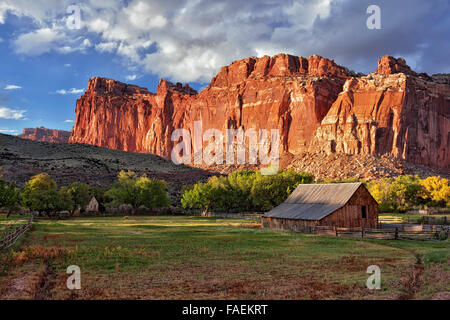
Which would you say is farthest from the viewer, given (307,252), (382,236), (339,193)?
(339,193)

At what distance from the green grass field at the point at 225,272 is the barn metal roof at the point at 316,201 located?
37.3 feet

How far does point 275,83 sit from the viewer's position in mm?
152625

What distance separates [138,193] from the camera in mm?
72000

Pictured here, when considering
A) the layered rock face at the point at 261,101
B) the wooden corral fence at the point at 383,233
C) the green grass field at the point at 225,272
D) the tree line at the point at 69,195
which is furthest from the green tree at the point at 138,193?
the layered rock face at the point at 261,101

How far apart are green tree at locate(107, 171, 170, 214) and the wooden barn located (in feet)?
123

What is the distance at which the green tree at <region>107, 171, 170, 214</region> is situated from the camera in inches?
2788

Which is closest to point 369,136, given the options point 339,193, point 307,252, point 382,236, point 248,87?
point 248,87

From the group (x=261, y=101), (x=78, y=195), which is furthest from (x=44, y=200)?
(x=261, y=101)

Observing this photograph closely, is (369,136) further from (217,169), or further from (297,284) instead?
(297,284)

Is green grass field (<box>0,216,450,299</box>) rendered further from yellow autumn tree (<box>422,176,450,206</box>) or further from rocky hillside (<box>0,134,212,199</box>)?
rocky hillside (<box>0,134,212,199</box>)

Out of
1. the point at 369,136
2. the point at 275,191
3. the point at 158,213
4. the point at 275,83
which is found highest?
the point at 275,83

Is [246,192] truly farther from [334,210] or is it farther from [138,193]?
[334,210]

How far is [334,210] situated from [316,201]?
420 cm

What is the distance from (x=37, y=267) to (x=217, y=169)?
413 feet
